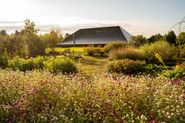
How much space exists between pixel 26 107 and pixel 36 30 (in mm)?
12978

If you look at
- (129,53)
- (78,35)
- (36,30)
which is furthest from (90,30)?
(129,53)

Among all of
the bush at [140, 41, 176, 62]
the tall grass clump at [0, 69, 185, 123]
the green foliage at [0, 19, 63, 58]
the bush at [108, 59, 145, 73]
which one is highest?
the green foliage at [0, 19, 63, 58]

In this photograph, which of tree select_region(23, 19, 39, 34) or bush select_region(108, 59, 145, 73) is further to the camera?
tree select_region(23, 19, 39, 34)

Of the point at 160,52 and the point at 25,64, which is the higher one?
the point at 160,52

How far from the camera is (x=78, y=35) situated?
125 ft

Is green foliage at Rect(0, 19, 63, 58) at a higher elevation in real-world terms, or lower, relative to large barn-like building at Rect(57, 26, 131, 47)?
lower

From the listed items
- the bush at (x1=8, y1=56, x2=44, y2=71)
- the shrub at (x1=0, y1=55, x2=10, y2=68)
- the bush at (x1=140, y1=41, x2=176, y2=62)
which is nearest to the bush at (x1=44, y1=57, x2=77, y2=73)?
the bush at (x1=8, y1=56, x2=44, y2=71)

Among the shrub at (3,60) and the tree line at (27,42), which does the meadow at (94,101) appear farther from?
the tree line at (27,42)

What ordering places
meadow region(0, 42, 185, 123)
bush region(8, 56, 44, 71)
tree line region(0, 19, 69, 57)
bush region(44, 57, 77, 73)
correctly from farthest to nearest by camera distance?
tree line region(0, 19, 69, 57)
bush region(8, 56, 44, 71)
bush region(44, 57, 77, 73)
meadow region(0, 42, 185, 123)

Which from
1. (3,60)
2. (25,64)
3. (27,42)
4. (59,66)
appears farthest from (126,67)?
(27,42)

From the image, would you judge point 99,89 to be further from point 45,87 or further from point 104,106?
point 45,87

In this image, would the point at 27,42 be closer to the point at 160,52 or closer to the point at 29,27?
the point at 29,27

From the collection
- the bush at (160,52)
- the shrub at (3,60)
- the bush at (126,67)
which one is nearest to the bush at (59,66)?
the bush at (126,67)

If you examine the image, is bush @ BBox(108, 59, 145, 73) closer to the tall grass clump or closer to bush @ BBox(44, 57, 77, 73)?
bush @ BBox(44, 57, 77, 73)
